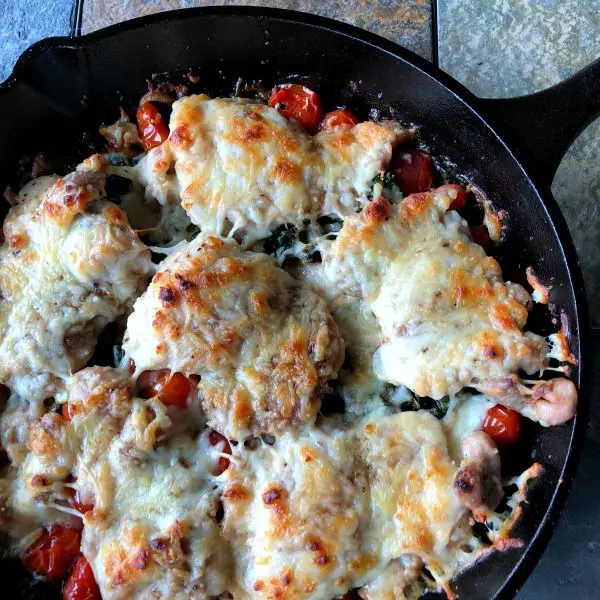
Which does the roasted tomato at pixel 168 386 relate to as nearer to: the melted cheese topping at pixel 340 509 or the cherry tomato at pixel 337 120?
the melted cheese topping at pixel 340 509

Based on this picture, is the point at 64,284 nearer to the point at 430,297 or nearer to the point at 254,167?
the point at 254,167

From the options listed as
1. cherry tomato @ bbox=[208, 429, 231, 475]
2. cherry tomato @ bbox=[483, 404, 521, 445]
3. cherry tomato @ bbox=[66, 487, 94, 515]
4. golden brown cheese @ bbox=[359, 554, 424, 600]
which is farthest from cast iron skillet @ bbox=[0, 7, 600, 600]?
cherry tomato @ bbox=[208, 429, 231, 475]

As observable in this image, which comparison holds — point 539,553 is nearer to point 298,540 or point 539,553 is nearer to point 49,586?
point 298,540

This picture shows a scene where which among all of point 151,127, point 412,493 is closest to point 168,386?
point 412,493

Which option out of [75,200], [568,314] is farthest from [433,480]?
[75,200]

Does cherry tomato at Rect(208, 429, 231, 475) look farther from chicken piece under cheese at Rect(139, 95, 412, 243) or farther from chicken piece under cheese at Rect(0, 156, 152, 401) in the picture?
chicken piece under cheese at Rect(139, 95, 412, 243)

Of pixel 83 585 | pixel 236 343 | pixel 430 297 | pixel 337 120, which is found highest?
pixel 337 120
